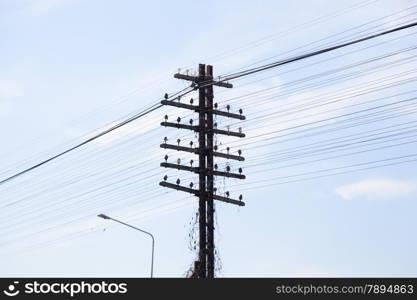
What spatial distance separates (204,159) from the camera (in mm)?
32844

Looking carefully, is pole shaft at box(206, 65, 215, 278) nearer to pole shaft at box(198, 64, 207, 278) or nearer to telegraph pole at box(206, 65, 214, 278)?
telegraph pole at box(206, 65, 214, 278)

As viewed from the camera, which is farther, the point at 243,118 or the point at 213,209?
the point at 243,118

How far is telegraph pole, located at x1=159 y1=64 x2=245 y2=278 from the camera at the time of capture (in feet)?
103

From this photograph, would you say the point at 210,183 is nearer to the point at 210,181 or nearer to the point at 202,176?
the point at 210,181

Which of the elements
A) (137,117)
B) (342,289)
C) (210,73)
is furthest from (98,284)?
(210,73)

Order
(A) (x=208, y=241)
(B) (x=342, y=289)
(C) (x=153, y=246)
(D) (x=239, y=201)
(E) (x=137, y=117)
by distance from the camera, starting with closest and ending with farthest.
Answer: (B) (x=342, y=289), (E) (x=137, y=117), (A) (x=208, y=241), (D) (x=239, y=201), (C) (x=153, y=246)

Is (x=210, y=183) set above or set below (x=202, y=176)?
below

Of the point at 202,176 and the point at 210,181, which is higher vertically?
the point at 202,176

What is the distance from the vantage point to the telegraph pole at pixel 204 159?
31.3 meters

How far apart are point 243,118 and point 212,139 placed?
2521 mm

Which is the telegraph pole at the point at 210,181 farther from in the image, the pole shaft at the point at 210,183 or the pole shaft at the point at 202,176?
the pole shaft at the point at 202,176

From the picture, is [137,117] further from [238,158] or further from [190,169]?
[238,158]

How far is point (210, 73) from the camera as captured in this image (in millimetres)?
33969

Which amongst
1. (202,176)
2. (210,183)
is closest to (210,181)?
(210,183)
